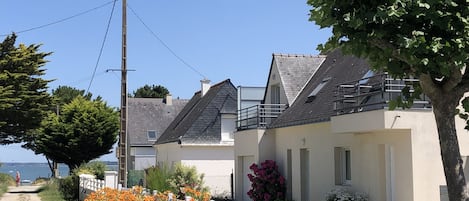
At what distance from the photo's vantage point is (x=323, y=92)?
71.2ft

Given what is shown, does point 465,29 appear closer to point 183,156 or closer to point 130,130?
point 183,156

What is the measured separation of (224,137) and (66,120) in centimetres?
1520

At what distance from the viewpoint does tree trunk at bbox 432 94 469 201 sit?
7.09 meters

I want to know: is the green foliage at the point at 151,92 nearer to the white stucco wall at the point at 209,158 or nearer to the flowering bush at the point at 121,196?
the white stucco wall at the point at 209,158

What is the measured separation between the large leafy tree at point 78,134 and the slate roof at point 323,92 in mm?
22747

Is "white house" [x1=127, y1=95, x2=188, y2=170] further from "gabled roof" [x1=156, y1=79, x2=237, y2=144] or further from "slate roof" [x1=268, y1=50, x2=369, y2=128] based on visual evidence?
"slate roof" [x1=268, y1=50, x2=369, y2=128]

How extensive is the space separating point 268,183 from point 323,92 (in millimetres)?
3825

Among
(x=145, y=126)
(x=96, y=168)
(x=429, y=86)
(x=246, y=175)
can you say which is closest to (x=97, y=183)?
(x=246, y=175)

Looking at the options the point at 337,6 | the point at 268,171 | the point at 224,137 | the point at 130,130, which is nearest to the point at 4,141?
the point at 130,130

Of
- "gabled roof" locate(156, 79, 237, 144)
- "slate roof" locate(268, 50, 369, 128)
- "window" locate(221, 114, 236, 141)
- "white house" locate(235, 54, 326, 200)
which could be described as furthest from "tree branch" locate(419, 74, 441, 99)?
"window" locate(221, 114, 236, 141)

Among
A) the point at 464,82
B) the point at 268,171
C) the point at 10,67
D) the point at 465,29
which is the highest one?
the point at 10,67

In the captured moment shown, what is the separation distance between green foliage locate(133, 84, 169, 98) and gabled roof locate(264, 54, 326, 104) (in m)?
59.0

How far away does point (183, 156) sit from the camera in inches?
1330

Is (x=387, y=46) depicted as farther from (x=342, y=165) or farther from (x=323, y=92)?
(x=323, y=92)
